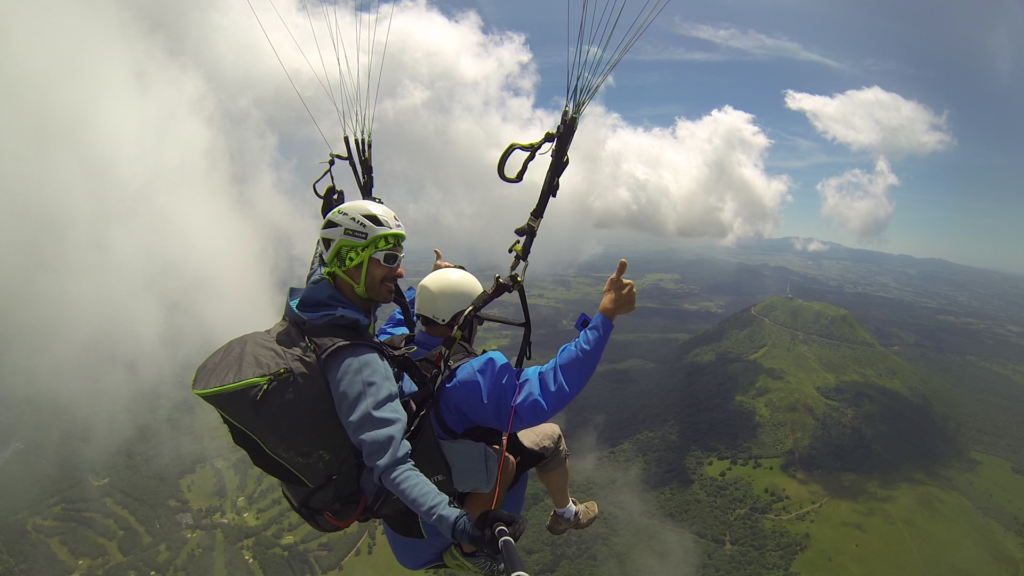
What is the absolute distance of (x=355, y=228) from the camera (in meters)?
3.31

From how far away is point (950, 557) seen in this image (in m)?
69.2

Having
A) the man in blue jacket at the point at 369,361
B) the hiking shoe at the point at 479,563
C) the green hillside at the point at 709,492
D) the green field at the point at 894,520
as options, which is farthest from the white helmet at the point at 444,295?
the green field at the point at 894,520

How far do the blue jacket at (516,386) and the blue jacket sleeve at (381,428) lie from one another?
729 millimetres

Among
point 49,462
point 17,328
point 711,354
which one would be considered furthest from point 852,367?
point 17,328

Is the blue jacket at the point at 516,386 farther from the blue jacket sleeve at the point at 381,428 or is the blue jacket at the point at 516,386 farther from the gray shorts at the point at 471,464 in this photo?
the blue jacket sleeve at the point at 381,428

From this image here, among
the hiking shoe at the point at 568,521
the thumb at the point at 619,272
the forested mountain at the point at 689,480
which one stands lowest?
the forested mountain at the point at 689,480

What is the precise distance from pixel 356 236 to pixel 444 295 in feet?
3.67

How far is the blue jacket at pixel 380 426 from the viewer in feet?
7.95

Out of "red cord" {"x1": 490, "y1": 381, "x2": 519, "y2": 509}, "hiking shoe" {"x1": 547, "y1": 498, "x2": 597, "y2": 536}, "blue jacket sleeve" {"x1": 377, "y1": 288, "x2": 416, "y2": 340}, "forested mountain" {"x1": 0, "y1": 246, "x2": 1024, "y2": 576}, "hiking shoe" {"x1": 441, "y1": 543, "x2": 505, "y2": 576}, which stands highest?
"blue jacket sleeve" {"x1": 377, "y1": 288, "x2": 416, "y2": 340}

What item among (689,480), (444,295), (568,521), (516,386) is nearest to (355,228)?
(444,295)

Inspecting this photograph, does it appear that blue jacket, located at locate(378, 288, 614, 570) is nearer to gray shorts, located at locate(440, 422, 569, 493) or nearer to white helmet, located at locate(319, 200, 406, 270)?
gray shorts, located at locate(440, 422, 569, 493)

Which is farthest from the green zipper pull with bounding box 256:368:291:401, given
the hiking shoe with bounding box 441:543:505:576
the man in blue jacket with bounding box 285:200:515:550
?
the hiking shoe with bounding box 441:543:505:576

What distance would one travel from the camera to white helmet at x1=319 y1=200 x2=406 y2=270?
3.28 metres

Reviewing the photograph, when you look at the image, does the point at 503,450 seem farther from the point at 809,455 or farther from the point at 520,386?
the point at 809,455
